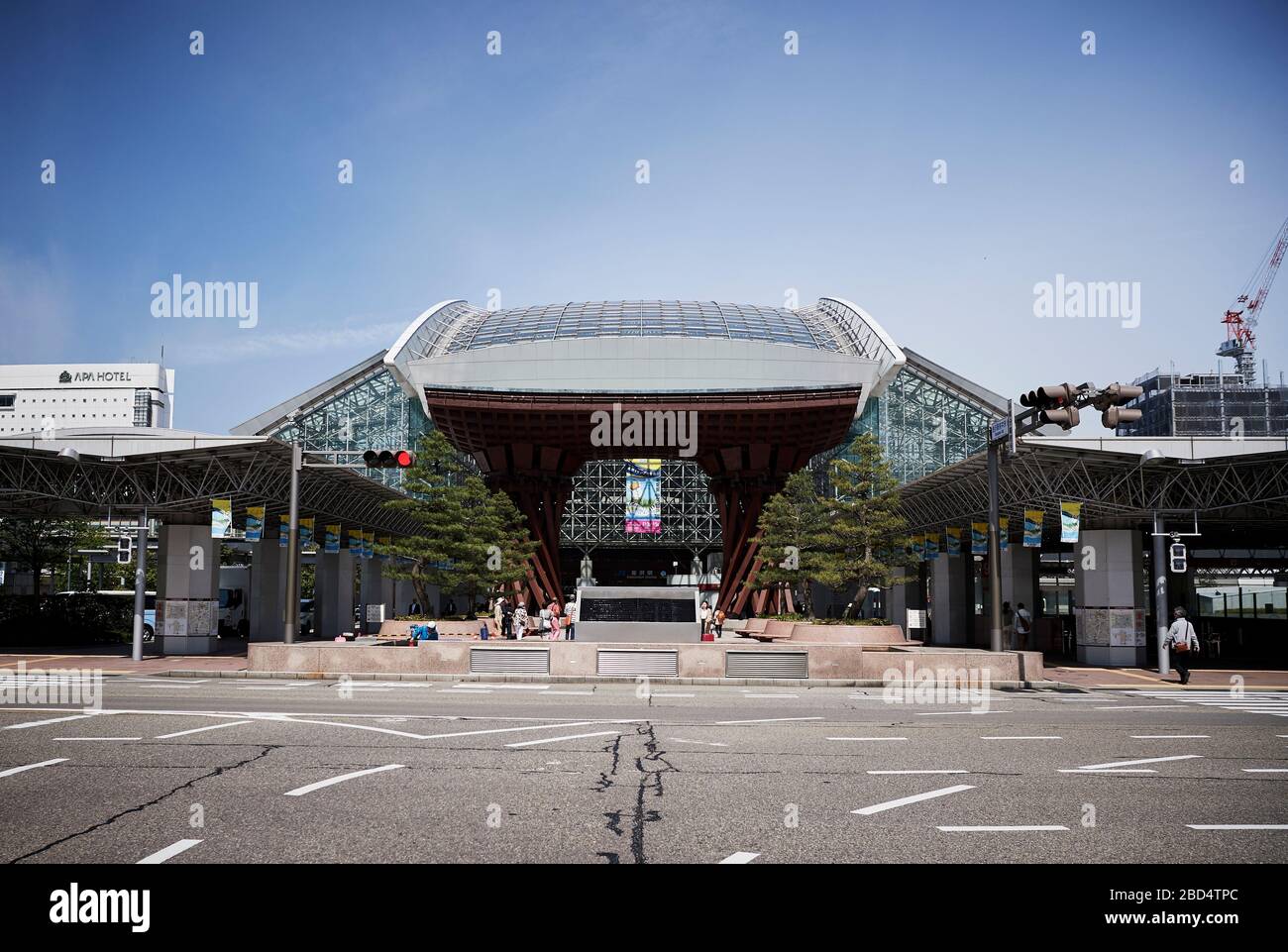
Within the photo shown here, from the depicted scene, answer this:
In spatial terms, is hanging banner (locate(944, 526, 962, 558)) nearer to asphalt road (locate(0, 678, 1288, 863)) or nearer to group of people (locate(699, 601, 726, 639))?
group of people (locate(699, 601, 726, 639))

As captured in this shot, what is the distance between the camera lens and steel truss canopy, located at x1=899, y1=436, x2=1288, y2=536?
30547 mm

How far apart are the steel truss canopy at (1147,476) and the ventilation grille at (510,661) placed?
16.1m

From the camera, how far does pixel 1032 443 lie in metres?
30.6

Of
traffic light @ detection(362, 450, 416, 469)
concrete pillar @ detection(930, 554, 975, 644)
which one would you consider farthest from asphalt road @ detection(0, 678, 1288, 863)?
concrete pillar @ detection(930, 554, 975, 644)

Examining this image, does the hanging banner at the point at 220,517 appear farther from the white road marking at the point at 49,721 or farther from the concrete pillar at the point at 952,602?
the concrete pillar at the point at 952,602

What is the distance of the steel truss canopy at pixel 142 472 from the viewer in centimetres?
3350

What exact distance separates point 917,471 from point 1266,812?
65428 millimetres

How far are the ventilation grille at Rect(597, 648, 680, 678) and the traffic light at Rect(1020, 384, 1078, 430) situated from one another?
11.9m

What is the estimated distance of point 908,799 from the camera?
9.98m

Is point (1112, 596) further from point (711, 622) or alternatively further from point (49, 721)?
point (49, 721)

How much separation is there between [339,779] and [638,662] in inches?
673

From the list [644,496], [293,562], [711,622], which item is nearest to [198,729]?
[293,562]
